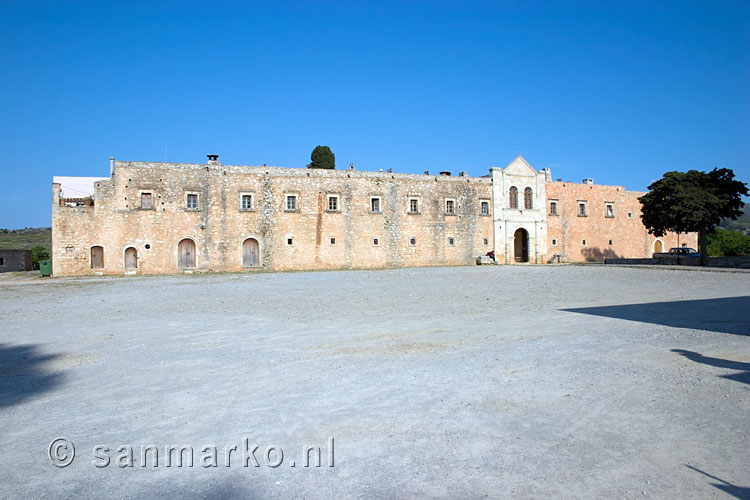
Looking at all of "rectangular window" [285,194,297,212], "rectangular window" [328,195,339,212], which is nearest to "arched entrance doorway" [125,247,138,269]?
"rectangular window" [285,194,297,212]

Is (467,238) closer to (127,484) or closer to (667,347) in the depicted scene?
(667,347)

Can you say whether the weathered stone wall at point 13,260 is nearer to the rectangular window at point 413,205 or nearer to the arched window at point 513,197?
the rectangular window at point 413,205

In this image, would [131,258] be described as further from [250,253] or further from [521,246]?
[521,246]

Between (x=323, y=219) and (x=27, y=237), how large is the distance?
6239 centimetres

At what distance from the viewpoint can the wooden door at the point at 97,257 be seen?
27.8m

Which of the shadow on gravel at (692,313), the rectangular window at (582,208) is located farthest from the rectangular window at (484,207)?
the shadow on gravel at (692,313)

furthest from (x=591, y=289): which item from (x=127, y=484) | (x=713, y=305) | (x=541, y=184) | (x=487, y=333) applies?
(x=541, y=184)

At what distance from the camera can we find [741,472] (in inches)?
114

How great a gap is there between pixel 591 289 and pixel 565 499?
1307 cm

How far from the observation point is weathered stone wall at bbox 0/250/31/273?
127 ft

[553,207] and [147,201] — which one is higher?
[553,207]

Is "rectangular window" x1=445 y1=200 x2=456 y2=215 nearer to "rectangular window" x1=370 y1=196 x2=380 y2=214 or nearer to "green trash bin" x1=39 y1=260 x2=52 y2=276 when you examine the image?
"rectangular window" x1=370 y1=196 x2=380 y2=214

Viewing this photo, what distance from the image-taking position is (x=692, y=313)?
9312 mm

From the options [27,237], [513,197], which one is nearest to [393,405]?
[513,197]
